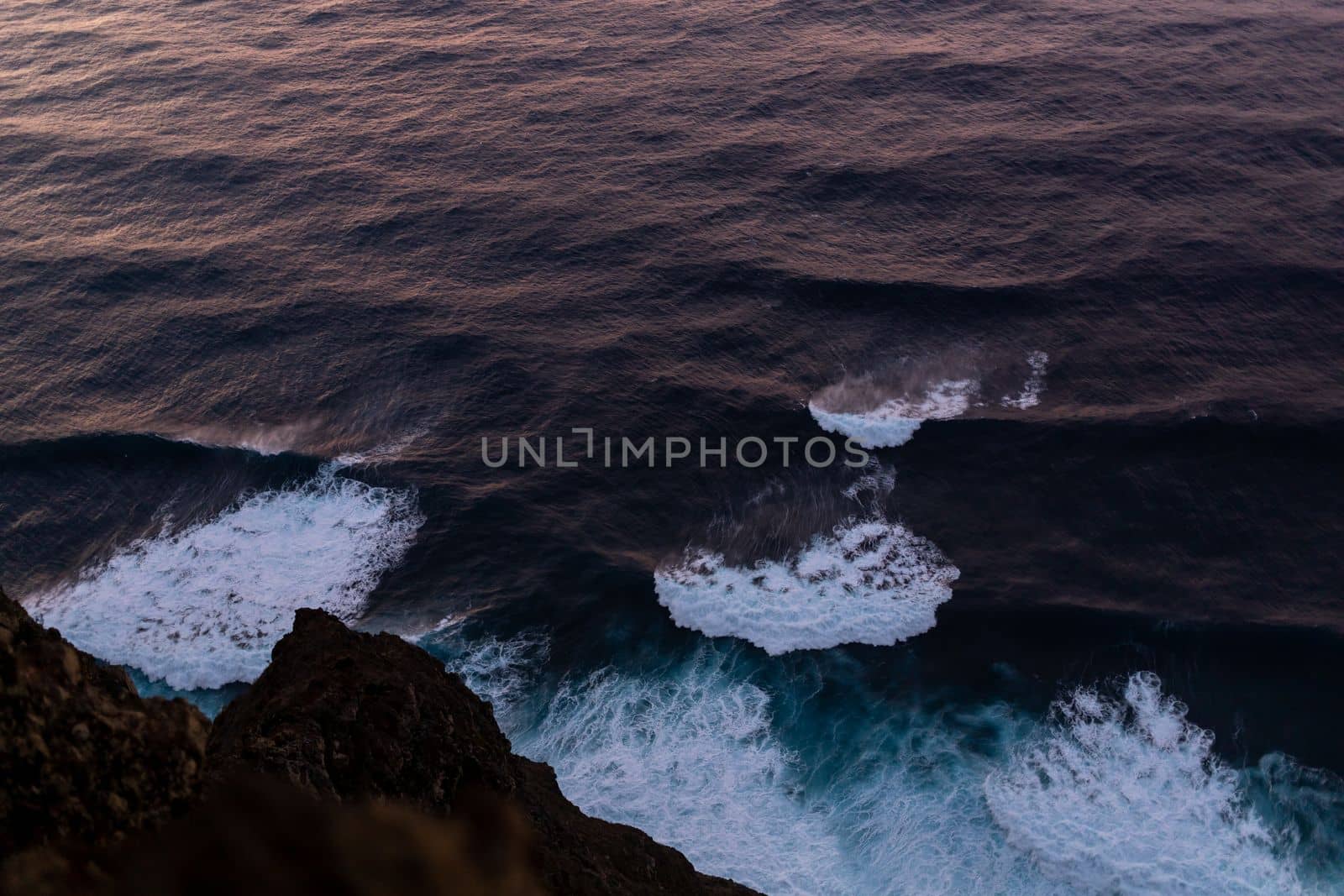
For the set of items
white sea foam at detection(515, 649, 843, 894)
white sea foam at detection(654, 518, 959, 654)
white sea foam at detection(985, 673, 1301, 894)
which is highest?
white sea foam at detection(654, 518, 959, 654)

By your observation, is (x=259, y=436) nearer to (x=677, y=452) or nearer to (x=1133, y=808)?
(x=677, y=452)

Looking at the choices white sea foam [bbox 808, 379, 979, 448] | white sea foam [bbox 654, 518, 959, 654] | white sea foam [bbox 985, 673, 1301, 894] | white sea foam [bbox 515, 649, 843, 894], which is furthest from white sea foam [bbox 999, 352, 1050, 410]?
white sea foam [bbox 515, 649, 843, 894]

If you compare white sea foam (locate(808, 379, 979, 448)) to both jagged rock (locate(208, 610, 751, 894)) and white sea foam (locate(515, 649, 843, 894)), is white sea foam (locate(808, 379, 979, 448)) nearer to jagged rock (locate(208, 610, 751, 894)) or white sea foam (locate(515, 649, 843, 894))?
white sea foam (locate(515, 649, 843, 894))

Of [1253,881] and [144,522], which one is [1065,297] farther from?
[144,522]

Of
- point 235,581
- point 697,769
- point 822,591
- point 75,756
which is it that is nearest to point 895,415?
point 822,591

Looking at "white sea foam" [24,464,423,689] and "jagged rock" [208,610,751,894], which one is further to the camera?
"white sea foam" [24,464,423,689]

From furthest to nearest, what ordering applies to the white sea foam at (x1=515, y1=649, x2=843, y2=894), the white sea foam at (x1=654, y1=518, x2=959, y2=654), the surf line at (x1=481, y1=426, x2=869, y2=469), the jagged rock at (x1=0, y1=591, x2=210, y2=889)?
1. the surf line at (x1=481, y1=426, x2=869, y2=469)
2. the white sea foam at (x1=654, y1=518, x2=959, y2=654)
3. the white sea foam at (x1=515, y1=649, x2=843, y2=894)
4. the jagged rock at (x1=0, y1=591, x2=210, y2=889)
